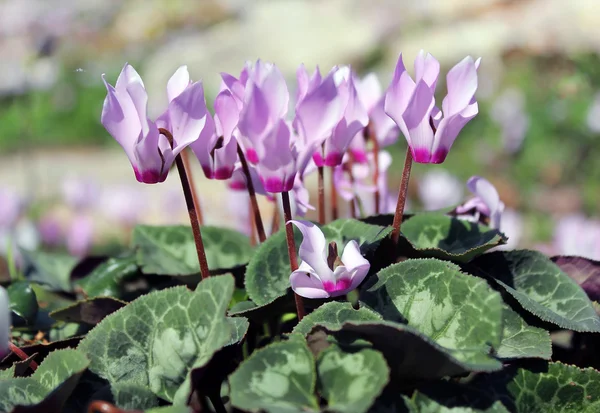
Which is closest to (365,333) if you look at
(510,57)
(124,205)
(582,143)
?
(124,205)

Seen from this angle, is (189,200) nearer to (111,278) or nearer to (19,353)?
(19,353)

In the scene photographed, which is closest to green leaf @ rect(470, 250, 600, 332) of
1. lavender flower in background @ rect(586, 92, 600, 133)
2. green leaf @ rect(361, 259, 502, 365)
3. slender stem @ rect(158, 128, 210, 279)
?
green leaf @ rect(361, 259, 502, 365)

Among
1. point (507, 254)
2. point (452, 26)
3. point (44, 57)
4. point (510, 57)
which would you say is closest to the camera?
point (507, 254)

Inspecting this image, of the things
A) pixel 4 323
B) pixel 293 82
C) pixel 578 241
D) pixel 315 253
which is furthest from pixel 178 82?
pixel 293 82

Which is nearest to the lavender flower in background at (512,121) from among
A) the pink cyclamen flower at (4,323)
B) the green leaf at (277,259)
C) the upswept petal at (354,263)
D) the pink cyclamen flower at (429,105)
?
the green leaf at (277,259)

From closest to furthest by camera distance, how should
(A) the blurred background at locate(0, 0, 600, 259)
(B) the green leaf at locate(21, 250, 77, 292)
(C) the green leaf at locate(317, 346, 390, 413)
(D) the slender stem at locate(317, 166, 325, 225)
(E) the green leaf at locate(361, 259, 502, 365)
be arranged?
(C) the green leaf at locate(317, 346, 390, 413) < (E) the green leaf at locate(361, 259, 502, 365) < (D) the slender stem at locate(317, 166, 325, 225) < (B) the green leaf at locate(21, 250, 77, 292) < (A) the blurred background at locate(0, 0, 600, 259)

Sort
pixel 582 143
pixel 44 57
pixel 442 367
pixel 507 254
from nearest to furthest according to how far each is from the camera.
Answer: pixel 442 367, pixel 507 254, pixel 44 57, pixel 582 143

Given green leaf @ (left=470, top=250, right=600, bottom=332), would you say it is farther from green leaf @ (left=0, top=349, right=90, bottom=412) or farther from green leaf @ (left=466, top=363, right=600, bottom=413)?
green leaf @ (left=0, top=349, right=90, bottom=412)

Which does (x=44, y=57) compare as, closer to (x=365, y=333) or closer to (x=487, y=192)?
(x=487, y=192)
